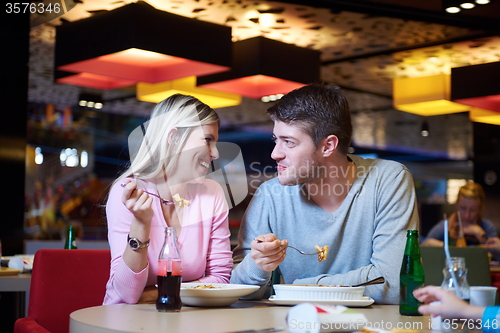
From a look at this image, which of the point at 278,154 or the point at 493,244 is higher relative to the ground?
the point at 278,154

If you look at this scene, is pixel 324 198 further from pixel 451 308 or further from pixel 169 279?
pixel 451 308

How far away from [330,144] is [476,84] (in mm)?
4182

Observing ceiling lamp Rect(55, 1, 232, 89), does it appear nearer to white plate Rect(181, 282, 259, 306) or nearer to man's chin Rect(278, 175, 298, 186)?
man's chin Rect(278, 175, 298, 186)

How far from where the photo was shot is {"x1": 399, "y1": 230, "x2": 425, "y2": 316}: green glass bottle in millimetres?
1246

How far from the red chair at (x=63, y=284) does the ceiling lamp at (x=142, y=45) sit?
2525mm

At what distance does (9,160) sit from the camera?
3689 mm

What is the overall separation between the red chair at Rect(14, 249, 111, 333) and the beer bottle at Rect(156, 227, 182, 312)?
57cm

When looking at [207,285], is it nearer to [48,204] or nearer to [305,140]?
[305,140]

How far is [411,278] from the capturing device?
130cm

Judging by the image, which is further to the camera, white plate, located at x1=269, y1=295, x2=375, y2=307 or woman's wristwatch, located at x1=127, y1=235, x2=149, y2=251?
woman's wristwatch, located at x1=127, y1=235, x2=149, y2=251

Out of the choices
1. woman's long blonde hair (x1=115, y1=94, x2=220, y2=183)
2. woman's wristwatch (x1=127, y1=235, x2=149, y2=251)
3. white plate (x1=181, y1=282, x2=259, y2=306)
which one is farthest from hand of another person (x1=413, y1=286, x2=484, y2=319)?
woman's long blonde hair (x1=115, y1=94, x2=220, y2=183)

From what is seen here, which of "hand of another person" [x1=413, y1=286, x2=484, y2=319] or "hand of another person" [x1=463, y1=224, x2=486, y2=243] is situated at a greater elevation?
"hand of another person" [x1=413, y1=286, x2=484, y2=319]

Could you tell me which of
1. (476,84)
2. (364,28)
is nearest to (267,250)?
(364,28)

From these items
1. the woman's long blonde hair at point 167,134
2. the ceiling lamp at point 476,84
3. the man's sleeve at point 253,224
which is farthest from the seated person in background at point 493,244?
the woman's long blonde hair at point 167,134
